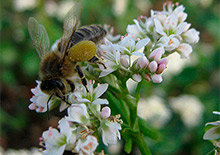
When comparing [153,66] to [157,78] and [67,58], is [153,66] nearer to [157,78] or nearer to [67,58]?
[157,78]

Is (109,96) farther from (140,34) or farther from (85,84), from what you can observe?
(140,34)

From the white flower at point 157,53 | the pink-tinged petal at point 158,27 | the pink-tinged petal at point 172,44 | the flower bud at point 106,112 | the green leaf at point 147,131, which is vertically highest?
the pink-tinged petal at point 158,27

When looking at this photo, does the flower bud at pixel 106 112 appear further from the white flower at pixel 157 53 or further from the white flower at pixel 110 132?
the white flower at pixel 157 53

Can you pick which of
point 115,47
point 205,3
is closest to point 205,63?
point 205,3

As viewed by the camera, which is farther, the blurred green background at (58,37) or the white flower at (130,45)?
the blurred green background at (58,37)

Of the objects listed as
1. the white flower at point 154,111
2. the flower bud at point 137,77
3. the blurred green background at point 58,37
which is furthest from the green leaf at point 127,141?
the blurred green background at point 58,37

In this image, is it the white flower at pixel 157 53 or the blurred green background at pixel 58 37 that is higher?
the blurred green background at pixel 58 37

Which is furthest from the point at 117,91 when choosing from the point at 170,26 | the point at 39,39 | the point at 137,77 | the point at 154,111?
the point at 154,111
